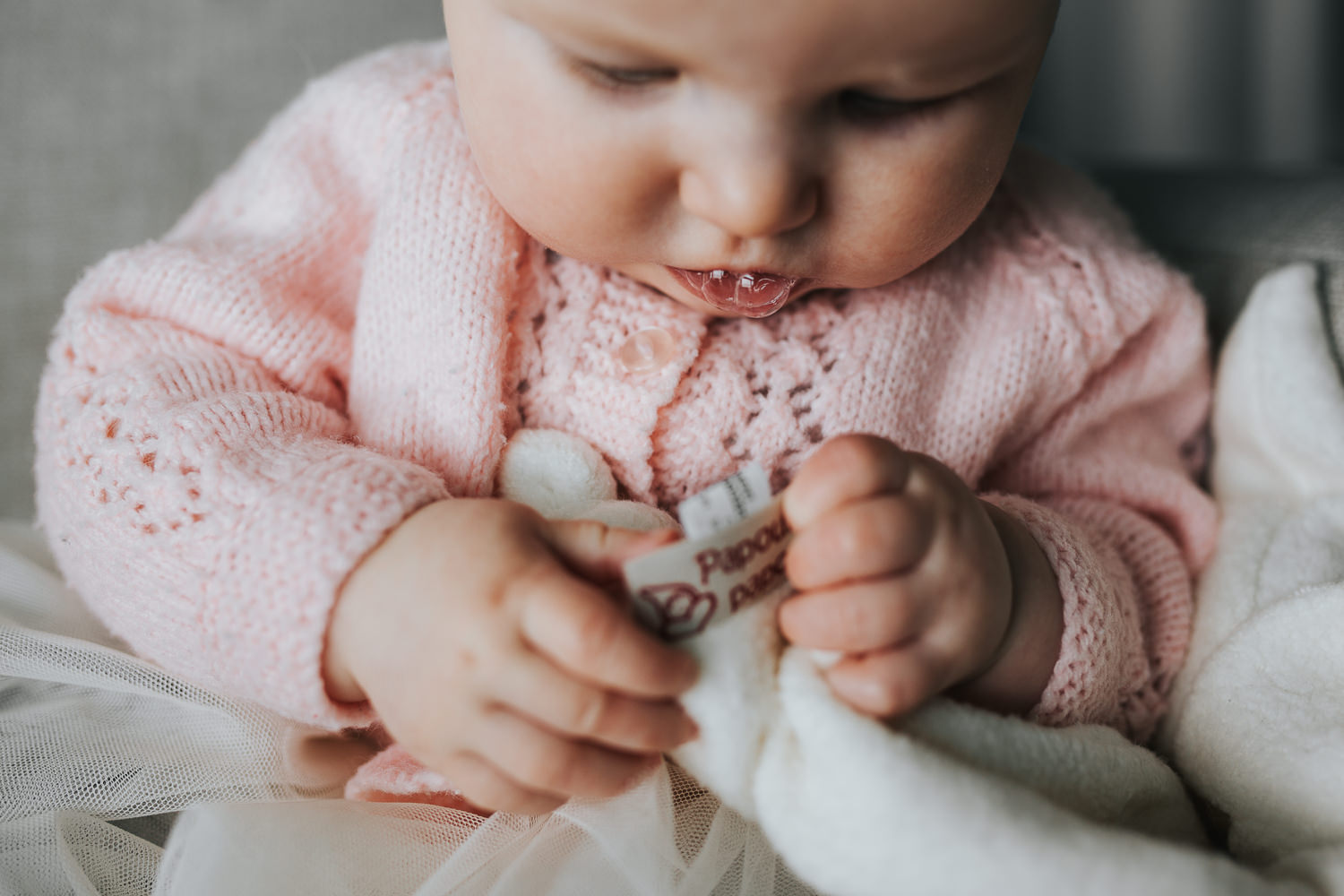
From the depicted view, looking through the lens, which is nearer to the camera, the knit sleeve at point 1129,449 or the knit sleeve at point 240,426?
the knit sleeve at point 240,426

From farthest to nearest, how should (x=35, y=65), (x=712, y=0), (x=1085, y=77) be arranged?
(x=1085, y=77) < (x=35, y=65) < (x=712, y=0)

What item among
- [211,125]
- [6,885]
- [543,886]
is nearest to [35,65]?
[211,125]

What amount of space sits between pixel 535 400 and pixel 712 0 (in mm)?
290

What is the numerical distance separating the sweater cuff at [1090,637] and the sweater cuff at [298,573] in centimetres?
34

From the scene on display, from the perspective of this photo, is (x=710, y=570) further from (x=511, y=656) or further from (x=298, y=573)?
(x=298, y=573)

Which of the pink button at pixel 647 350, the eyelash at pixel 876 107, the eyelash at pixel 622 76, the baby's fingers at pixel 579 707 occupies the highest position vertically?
the eyelash at pixel 622 76

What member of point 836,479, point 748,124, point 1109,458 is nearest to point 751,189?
point 748,124

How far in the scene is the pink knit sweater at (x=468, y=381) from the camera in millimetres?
558

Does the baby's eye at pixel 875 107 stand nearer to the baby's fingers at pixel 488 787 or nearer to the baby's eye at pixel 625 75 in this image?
the baby's eye at pixel 625 75

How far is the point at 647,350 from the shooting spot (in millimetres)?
630

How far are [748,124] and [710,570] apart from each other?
197mm

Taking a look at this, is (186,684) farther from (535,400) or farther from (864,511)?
(864,511)

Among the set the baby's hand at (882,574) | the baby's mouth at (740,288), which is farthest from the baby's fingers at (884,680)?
the baby's mouth at (740,288)

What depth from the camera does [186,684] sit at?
0.58m
